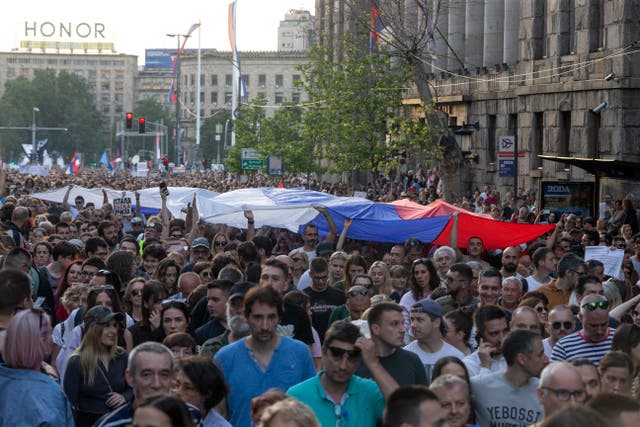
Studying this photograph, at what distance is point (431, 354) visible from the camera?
31.0ft

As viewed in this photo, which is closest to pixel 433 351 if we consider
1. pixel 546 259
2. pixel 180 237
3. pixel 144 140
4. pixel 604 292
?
pixel 604 292

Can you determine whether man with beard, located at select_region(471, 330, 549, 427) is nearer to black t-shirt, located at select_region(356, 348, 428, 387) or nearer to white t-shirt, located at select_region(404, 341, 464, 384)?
black t-shirt, located at select_region(356, 348, 428, 387)

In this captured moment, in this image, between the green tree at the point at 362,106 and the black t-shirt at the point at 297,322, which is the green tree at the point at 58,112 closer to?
the green tree at the point at 362,106

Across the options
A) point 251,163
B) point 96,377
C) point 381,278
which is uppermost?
point 251,163

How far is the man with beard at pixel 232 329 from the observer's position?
9359 mm

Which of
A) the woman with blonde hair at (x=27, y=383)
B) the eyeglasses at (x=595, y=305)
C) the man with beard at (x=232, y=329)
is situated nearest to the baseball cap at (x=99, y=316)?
the man with beard at (x=232, y=329)

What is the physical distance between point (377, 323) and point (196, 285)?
15.4ft

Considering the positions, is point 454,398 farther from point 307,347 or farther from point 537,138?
point 537,138

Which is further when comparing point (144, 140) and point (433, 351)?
point (144, 140)

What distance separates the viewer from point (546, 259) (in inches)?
569

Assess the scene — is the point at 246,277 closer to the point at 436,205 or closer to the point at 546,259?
the point at 546,259

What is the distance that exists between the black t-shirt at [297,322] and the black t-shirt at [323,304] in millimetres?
1967

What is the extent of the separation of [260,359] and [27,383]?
165 centimetres

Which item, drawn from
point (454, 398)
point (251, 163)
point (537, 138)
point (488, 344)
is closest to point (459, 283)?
point (488, 344)
